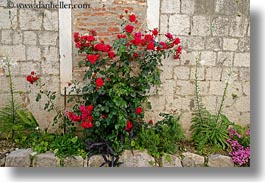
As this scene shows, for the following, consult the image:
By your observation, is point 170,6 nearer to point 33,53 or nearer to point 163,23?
point 163,23

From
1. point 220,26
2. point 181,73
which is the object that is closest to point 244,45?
point 220,26

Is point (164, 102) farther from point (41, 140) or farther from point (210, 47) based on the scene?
point (41, 140)

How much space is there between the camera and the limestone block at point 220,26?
12.3 feet

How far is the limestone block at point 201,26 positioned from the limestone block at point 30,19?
192 cm

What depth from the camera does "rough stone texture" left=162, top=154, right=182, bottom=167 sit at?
3.46 m

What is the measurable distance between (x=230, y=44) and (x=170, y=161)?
5.55ft

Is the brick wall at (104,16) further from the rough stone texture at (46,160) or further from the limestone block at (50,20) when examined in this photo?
the rough stone texture at (46,160)

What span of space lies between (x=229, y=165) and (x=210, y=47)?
4.90ft

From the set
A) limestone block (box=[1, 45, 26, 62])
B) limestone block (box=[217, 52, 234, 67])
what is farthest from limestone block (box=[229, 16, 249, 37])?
limestone block (box=[1, 45, 26, 62])

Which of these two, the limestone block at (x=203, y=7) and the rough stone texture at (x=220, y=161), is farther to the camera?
the limestone block at (x=203, y=7)

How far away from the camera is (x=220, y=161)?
355 centimetres

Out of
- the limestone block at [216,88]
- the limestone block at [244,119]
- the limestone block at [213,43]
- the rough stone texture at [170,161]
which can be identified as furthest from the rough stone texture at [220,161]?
the limestone block at [213,43]

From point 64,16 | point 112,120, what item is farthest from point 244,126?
point 64,16

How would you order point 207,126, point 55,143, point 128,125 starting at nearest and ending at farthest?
1. point 128,125
2. point 55,143
3. point 207,126
